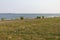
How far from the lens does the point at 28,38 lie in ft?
40.1

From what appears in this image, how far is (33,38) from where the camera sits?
1232 centimetres

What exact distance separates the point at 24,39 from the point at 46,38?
1741mm

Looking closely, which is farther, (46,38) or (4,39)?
(46,38)

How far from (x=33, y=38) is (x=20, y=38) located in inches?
39.4

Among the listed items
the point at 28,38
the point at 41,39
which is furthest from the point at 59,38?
the point at 28,38

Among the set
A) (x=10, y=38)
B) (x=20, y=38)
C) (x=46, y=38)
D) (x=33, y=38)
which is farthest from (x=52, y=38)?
(x=10, y=38)

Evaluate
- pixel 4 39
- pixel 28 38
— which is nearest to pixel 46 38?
pixel 28 38

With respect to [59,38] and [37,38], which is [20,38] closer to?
[37,38]

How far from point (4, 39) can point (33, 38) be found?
2228mm

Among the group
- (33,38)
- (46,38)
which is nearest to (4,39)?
(33,38)

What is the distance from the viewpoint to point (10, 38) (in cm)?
1205

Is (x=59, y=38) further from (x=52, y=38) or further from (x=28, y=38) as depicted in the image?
(x=28, y=38)

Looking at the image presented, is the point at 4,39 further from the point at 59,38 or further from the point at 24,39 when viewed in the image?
the point at 59,38

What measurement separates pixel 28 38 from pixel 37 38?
0.73 meters
